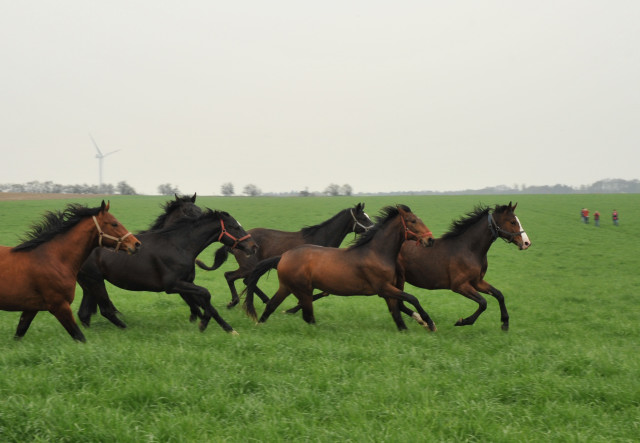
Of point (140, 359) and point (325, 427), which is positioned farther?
point (140, 359)

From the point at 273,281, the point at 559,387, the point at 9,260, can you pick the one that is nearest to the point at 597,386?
the point at 559,387

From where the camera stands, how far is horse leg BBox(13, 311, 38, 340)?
689cm

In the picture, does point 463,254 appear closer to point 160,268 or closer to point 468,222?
point 468,222

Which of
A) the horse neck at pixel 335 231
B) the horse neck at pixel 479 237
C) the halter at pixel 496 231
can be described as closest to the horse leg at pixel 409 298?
the horse neck at pixel 479 237

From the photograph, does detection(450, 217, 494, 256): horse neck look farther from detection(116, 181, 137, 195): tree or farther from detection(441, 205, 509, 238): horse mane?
detection(116, 181, 137, 195): tree

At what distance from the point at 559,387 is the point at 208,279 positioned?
15.4m

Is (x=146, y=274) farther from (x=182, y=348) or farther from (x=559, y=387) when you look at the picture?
(x=559, y=387)

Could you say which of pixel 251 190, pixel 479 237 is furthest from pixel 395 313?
pixel 251 190

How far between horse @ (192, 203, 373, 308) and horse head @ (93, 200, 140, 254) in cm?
331

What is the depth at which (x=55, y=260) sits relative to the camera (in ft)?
21.9

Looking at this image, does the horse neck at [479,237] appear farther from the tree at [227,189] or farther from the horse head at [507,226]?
the tree at [227,189]

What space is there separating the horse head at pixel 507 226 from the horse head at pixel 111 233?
242 inches

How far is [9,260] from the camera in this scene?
6461 mm

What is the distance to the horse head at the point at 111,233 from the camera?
23.0 feet
